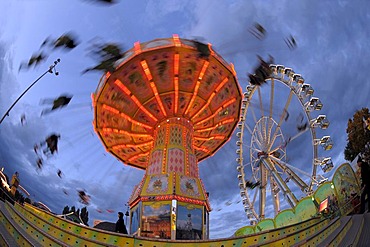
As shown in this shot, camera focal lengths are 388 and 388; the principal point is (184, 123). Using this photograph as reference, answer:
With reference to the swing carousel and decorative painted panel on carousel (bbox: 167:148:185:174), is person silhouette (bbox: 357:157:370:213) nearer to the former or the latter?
the swing carousel

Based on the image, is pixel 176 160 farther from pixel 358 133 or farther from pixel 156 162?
pixel 358 133

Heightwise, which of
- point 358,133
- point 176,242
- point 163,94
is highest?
point 163,94

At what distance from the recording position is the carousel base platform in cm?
609

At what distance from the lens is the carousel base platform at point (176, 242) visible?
6.09 meters

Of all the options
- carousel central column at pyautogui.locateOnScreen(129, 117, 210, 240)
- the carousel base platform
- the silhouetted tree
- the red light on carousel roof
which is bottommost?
the carousel base platform

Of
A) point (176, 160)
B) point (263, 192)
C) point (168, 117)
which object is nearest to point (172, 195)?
point (176, 160)

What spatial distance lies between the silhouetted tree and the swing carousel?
5.86m

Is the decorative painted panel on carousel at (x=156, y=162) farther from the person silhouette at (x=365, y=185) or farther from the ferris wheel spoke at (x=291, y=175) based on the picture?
the person silhouette at (x=365, y=185)

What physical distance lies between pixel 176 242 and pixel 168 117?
416 inches

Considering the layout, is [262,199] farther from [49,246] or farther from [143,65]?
[49,246]

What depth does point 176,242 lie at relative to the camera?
812cm

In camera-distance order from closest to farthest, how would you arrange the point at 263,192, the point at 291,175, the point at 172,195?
the point at 172,195, the point at 291,175, the point at 263,192

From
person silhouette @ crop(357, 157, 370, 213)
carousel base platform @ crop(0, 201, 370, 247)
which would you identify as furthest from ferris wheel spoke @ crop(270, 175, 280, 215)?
person silhouette @ crop(357, 157, 370, 213)

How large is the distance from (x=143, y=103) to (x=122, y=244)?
10.5 meters
